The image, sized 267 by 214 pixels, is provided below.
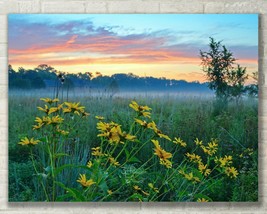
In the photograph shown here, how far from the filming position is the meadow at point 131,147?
5.84m

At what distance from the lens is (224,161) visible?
19.5ft

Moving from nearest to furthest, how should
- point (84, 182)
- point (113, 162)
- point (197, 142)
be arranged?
point (84, 182) → point (113, 162) → point (197, 142)

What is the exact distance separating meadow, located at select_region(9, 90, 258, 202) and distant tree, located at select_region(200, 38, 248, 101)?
0.10 meters

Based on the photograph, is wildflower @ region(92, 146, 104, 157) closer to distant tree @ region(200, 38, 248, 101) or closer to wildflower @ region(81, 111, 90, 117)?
wildflower @ region(81, 111, 90, 117)

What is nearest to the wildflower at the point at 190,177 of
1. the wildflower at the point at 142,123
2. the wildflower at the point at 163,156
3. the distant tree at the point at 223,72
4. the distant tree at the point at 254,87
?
the wildflower at the point at 163,156

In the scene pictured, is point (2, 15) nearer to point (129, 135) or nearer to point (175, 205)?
point (129, 135)

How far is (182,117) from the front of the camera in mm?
6004

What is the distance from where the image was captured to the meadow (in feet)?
19.2

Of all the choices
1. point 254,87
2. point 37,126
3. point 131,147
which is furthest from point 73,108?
point 254,87

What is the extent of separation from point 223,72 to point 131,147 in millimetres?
1008

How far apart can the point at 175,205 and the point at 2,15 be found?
6.99 ft

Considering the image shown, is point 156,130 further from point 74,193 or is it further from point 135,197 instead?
point 74,193

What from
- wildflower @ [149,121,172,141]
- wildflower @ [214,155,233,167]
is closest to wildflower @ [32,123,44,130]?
wildflower @ [149,121,172,141]

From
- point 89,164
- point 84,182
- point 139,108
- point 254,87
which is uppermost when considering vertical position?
point 254,87
